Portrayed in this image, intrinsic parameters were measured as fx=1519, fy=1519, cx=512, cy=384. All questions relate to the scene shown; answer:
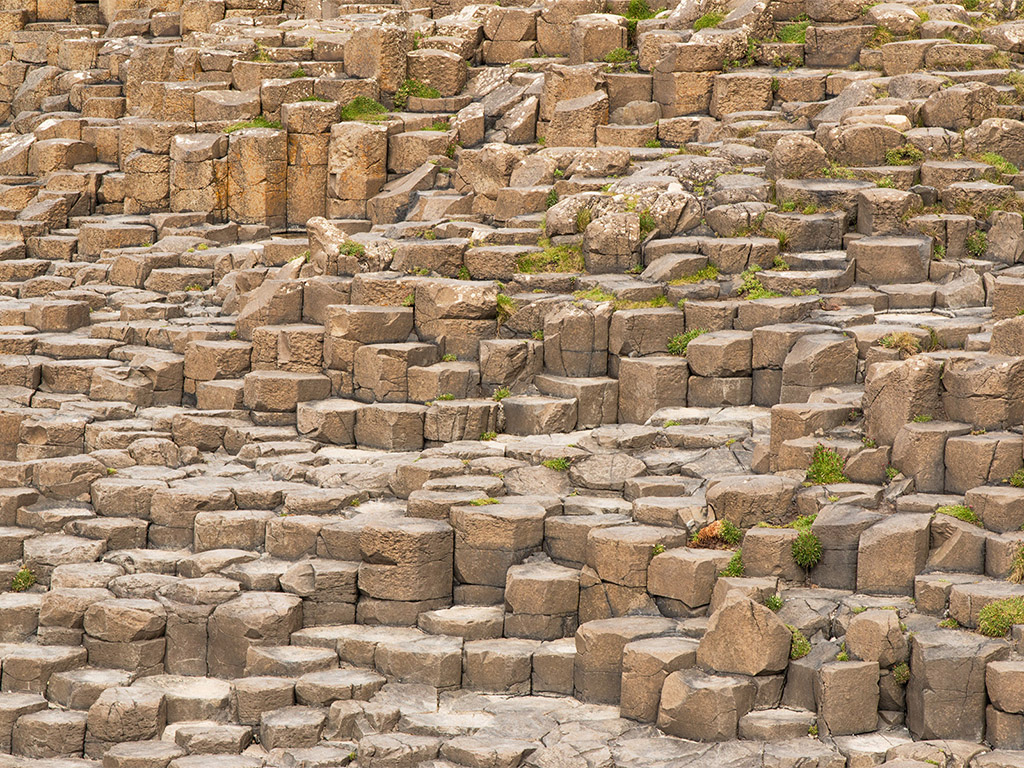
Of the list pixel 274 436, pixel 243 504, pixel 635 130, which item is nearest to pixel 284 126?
pixel 635 130

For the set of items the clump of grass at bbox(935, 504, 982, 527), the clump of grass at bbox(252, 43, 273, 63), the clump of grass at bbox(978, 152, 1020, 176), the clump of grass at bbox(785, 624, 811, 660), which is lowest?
the clump of grass at bbox(785, 624, 811, 660)

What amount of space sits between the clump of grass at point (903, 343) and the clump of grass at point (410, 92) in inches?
497

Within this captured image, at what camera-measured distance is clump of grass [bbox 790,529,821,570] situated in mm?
16266

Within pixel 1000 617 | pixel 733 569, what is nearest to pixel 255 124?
pixel 733 569

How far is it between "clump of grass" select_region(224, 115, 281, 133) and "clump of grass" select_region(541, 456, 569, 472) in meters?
11.2

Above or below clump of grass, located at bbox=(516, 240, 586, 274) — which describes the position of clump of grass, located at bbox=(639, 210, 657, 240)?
above

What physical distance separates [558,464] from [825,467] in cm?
333

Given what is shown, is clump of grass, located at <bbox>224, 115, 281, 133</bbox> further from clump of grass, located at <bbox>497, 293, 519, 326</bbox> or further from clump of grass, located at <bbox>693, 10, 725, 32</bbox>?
clump of grass, located at <bbox>497, 293, 519, 326</bbox>

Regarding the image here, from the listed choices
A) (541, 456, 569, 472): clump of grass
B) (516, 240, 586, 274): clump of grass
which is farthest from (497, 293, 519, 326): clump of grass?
(541, 456, 569, 472): clump of grass

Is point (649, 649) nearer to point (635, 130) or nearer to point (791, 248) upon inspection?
point (791, 248)

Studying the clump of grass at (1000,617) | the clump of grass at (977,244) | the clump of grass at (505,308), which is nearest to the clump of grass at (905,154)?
the clump of grass at (977,244)

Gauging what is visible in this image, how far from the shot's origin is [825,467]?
56.4 ft

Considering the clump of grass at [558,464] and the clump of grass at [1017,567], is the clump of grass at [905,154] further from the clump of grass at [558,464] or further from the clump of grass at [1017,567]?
the clump of grass at [1017,567]

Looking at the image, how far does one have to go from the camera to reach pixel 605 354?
2052 cm
